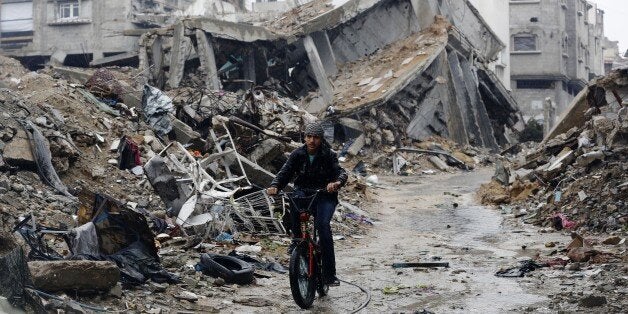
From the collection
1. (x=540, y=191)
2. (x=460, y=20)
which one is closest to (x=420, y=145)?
(x=460, y=20)

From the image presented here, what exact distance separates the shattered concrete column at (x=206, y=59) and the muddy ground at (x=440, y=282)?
10.0 m

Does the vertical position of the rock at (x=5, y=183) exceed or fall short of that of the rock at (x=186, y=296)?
it exceeds it

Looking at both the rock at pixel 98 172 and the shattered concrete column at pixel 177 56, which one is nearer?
the rock at pixel 98 172

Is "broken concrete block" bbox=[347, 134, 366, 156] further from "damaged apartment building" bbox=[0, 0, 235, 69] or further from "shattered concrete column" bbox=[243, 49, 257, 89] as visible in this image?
"damaged apartment building" bbox=[0, 0, 235, 69]

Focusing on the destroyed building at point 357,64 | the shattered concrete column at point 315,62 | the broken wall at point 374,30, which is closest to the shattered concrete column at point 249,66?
the destroyed building at point 357,64

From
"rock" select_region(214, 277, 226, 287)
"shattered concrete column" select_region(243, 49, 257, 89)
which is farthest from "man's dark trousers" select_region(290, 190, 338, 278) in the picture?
"shattered concrete column" select_region(243, 49, 257, 89)

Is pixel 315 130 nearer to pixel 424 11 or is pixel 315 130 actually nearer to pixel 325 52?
pixel 325 52

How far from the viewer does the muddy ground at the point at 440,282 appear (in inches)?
269

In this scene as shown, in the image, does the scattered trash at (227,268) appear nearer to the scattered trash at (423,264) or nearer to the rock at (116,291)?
the rock at (116,291)

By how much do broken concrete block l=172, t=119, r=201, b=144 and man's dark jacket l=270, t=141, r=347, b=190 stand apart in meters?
7.64

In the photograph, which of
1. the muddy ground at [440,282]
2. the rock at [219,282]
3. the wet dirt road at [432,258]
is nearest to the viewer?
the muddy ground at [440,282]

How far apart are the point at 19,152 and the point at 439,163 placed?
1391 centimetres

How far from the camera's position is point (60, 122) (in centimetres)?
1330

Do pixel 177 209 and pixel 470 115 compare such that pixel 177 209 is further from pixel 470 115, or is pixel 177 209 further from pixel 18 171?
pixel 470 115
